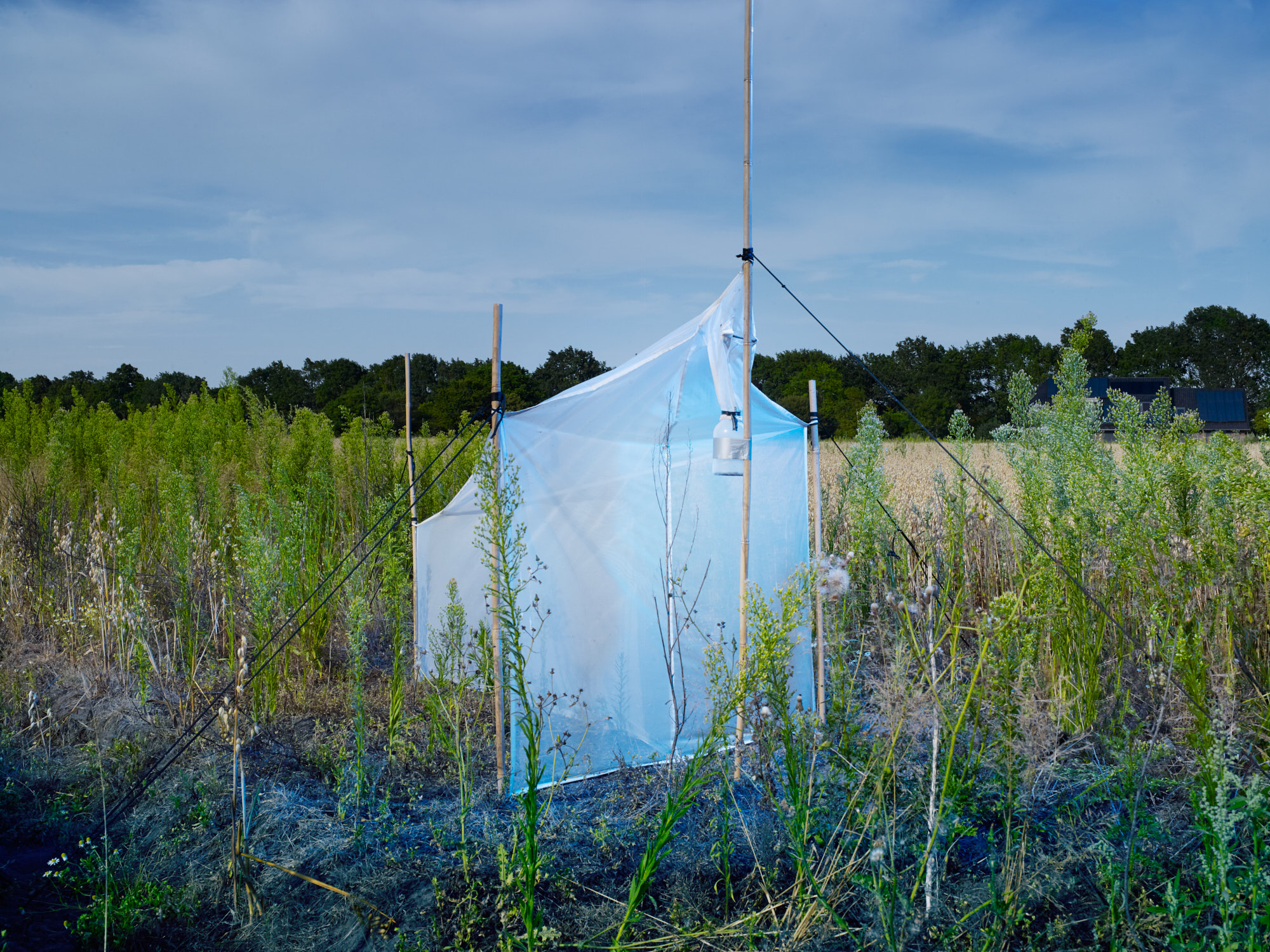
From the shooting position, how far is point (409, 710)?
165 inches

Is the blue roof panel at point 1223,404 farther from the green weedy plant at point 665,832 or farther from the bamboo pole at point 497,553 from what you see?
the green weedy plant at point 665,832

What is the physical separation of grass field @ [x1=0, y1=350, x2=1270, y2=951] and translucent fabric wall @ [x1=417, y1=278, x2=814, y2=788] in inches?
8.4

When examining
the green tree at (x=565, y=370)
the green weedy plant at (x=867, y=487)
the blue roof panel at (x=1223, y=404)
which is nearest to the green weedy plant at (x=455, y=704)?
the green weedy plant at (x=867, y=487)

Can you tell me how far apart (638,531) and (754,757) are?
1.06 m

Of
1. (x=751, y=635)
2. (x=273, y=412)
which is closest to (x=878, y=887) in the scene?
(x=751, y=635)

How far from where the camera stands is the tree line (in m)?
20.8

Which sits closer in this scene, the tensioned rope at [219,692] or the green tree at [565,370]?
the tensioned rope at [219,692]

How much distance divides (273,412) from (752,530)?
5.30 meters

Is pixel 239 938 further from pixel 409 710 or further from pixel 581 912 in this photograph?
pixel 409 710

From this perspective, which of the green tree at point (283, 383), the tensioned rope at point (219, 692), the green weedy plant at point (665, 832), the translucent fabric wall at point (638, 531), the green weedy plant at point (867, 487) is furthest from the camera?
the green tree at point (283, 383)

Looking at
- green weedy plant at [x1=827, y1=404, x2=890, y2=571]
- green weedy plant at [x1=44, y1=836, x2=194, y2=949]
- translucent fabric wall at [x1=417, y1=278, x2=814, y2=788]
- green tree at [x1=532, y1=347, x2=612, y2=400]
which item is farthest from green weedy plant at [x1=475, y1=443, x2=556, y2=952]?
green tree at [x1=532, y1=347, x2=612, y2=400]

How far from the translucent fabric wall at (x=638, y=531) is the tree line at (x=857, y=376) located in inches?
545

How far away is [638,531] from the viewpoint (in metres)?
3.64

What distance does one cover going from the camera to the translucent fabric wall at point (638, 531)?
3.52 meters
